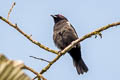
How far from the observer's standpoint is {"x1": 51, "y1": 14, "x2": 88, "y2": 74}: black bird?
5.12 metres

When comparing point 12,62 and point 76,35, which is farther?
point 76,35

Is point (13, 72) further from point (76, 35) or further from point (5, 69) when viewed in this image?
point (76, 35)

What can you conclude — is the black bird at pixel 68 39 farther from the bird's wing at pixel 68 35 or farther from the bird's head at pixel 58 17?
the bird's head at pixel 58 17

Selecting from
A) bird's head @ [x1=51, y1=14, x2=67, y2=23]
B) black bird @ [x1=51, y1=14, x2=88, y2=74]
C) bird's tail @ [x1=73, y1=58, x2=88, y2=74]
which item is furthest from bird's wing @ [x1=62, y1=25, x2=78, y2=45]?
bird's head @ [x1=51, y1=14, x2=67, y2=23]

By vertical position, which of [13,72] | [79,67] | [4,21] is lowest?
[79,67]

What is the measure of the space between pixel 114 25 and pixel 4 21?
1035 mm

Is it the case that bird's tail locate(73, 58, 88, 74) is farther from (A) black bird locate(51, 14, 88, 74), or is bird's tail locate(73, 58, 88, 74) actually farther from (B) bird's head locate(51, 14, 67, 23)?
(B) bird's head locate(51, 14, 67, 23)

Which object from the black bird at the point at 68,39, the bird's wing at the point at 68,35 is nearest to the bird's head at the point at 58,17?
the black bird at the point at 68,39

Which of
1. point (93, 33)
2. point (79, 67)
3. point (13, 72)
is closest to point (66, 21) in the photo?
point (79, 67)

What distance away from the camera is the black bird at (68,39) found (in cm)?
512

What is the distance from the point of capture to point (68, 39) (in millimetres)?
5141

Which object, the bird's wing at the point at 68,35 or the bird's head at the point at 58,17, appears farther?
the bird's head at the point at 58,17

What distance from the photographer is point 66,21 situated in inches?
232

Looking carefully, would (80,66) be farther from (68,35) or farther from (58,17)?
(58,17)
